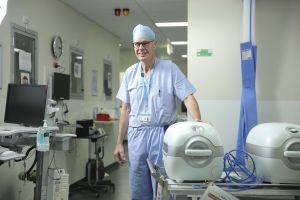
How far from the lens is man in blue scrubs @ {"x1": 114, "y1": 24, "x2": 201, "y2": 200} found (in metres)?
2.15

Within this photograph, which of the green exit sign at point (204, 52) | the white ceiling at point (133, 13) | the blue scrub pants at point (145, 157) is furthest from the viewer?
the white ceiling at point (133, 13)

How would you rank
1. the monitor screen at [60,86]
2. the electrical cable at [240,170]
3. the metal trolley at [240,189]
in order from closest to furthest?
the metal trolley at [240,189] → the electrical cable at [240,170] → the monitor screen at [60,86]

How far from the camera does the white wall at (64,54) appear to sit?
3.43 m

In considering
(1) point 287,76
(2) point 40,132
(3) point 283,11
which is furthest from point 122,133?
(3) point 283,11

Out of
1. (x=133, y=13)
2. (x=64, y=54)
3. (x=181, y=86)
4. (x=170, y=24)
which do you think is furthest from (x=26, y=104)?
(x=170, y=24)

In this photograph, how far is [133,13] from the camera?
17.6ft

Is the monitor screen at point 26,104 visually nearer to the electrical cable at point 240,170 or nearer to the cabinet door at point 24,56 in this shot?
the cabinet door at point 24,56

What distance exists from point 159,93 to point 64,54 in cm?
284

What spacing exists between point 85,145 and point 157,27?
2.58m

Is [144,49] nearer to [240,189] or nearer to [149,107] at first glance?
[149,107]

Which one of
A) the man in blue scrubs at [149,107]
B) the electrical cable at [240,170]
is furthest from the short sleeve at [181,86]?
the electrical cable at [240,170]

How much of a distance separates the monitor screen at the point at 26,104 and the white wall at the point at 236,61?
1.60 meters

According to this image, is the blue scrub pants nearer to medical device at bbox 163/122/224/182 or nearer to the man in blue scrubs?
the man in blue scrubs

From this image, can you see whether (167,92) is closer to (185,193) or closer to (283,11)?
(185,193)
